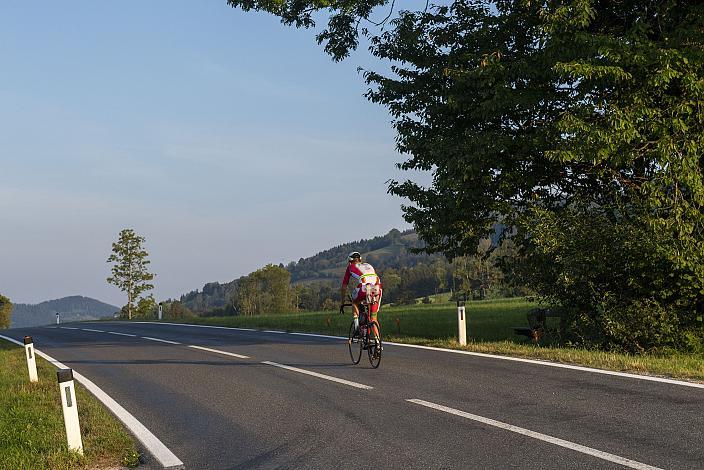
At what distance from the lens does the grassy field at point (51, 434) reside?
Answer: 18.9 ft

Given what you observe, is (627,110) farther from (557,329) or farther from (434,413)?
(434,413)

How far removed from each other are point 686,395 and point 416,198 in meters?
9.00

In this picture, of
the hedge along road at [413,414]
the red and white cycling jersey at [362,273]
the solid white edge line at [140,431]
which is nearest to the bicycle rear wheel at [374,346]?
the hedge along road at [413,414]

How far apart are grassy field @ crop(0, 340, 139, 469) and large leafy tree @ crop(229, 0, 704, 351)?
27.9 ft

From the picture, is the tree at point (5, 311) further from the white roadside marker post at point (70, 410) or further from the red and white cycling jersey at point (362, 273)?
the white roadside marker post at point (70, 410)

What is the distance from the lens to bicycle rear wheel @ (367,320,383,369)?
1072cm

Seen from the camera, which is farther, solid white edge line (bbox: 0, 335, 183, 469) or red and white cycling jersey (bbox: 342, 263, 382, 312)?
red and white cycling jersey (bbox: 342, 263, 382, 312)

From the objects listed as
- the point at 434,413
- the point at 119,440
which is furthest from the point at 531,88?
the point at 119,440

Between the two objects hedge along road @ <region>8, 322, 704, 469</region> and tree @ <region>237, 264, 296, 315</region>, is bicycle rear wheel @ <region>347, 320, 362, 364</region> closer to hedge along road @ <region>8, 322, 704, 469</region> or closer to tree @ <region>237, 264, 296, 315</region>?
hedge along road @ <region>8, 322, 704, 469</region>

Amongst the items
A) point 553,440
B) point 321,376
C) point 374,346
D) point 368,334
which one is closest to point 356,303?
point 368,334

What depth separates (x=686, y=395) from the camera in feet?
24.2

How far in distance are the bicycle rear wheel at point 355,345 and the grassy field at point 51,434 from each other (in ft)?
14.6

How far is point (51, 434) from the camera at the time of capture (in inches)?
266

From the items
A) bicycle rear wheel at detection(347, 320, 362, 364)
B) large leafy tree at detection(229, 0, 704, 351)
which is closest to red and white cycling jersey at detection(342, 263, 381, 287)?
Answer: bicycle rear wheel at detection(347, 320, 362, 364)
